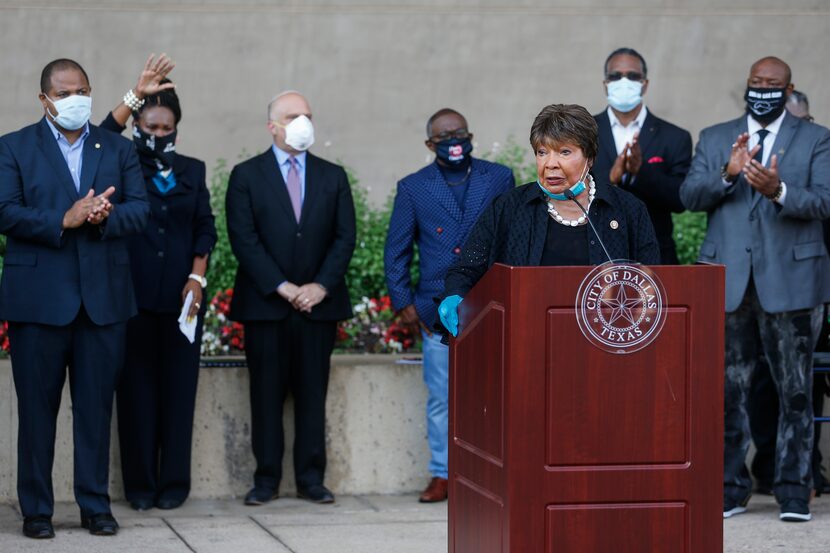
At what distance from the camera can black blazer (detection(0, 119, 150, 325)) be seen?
655 cm

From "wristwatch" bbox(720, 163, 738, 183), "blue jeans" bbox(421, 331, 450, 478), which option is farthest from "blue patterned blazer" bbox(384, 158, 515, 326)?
"wristwatch" bbox(720, 163, 738, 183)

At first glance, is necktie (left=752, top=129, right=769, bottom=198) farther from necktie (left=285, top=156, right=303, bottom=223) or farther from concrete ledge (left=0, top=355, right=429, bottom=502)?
necktie (left=285, top=156, right=303, bottom=223)

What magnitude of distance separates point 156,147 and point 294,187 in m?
0.79

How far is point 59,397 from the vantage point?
6746mm

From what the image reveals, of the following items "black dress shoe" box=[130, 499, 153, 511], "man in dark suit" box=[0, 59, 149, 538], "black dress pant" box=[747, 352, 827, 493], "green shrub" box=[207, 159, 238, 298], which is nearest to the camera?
"man in dark suit" box=[0, 59, 149, 538]

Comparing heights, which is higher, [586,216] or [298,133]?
[298,133]

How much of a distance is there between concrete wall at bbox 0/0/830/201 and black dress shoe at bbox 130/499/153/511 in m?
3.81

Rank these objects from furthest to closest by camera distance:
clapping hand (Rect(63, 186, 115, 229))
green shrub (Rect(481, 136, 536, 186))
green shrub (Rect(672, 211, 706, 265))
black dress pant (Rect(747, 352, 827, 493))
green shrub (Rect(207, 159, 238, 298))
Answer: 1. green shrub (Rect(481, 136, 536, 186))
2. green shrub (Rect(672, 211, 706, 265))
3. green shrub (Rect(207, 159, 238, 298))
4. black dress pant (Rect(747, 352, 827, 493))
5. clapping hand (Rect(63, 186, 115, 229))

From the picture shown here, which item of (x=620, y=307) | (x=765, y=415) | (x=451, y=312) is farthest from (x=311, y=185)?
(x=620, y=307)

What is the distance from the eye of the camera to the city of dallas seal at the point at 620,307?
419 cm

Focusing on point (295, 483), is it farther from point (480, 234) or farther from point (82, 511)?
point (480, 234)

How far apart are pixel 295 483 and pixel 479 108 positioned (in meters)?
4.10

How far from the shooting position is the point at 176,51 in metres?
10.6

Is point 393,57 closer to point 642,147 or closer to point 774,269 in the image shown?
point 642,147
